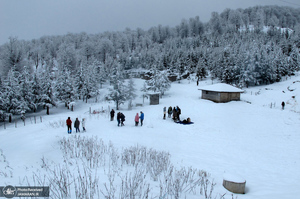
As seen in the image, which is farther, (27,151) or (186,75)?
(186,75)

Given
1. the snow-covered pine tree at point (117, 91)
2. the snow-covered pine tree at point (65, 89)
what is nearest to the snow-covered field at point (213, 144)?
the snow-covered pine tree at point (117, 91)

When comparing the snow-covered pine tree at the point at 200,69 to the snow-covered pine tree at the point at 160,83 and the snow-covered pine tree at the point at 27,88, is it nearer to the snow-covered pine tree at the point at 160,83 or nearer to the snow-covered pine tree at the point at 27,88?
the snow-covered pine tree at the point at 160,83

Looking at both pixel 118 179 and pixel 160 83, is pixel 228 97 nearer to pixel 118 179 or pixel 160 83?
pixel 160 83

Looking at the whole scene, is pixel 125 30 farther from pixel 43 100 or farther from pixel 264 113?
pixel 264 113

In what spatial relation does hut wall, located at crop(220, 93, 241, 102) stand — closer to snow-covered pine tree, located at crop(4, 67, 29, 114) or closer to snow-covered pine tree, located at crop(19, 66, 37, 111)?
snow-covered pine tree, located at crop(4, 67, 29, 114)

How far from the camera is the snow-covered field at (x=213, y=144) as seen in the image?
23.2 ft

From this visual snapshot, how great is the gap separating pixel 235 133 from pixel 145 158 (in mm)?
14105

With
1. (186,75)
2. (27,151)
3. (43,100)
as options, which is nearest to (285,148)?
(27,151)

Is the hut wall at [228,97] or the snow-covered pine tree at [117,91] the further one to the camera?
the snow-covered pine tree at [117,91]

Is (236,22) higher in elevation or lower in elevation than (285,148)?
higher

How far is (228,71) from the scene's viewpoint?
52219 mm

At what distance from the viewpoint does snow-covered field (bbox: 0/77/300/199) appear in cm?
707

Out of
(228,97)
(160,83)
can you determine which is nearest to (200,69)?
(160,83)

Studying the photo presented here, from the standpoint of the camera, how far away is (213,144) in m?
14.7
